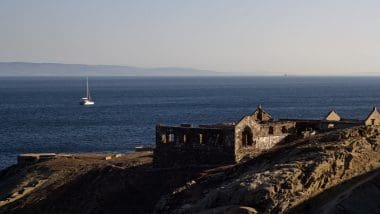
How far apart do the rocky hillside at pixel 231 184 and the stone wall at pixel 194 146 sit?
166cm

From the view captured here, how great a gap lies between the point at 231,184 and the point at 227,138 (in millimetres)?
13242

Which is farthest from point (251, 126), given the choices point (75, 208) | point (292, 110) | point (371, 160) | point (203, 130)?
point (292, 110)

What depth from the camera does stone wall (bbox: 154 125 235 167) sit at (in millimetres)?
44562

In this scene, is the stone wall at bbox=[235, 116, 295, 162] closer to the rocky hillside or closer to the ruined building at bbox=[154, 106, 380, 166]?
the ruined building at bbox=[154, 106, 380, 166]

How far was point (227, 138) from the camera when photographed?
44469mm

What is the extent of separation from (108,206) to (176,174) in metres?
4.50

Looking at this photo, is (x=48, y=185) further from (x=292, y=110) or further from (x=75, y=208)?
(x=292, y=110)

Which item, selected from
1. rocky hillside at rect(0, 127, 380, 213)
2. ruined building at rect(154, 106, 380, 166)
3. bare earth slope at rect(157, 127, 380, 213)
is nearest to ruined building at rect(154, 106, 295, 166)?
ruined building at rect(154, 106, 380, 166)

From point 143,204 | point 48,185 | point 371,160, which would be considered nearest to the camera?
point 371,160

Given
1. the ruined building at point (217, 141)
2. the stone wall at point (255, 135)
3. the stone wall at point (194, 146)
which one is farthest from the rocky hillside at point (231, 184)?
the stone wall at point (255, 135)

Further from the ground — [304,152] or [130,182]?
[304,152]

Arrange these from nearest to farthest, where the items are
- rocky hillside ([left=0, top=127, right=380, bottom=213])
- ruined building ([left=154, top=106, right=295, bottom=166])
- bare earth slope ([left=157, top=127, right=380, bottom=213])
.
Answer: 1. bare earth slope ([left=157, top=127, right=380, bottom=213])
2. rocky hillside ([left=0, top=127, right=380, bottom=213])
3. ruined building ([left=154, top=106, right=295, bottom=166])

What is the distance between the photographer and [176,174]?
4391 cm

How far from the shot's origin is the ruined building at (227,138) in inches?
1754
